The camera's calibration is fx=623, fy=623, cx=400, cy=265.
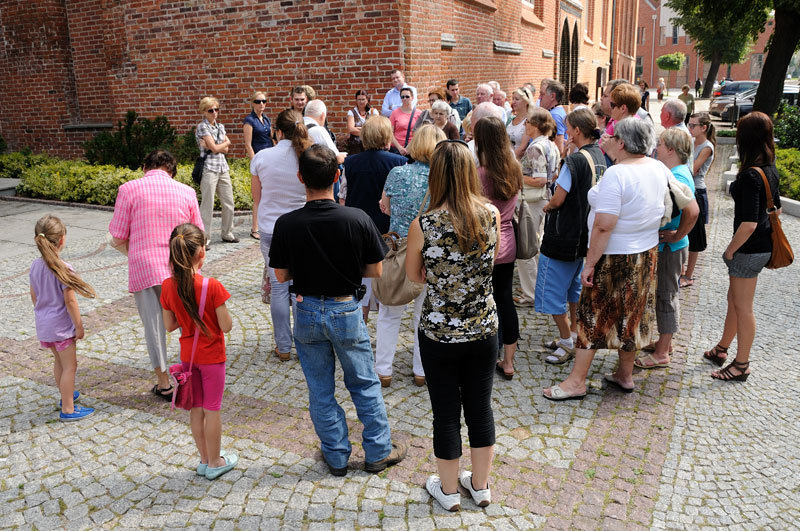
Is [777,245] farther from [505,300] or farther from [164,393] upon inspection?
[164,393]

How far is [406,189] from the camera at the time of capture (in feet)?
14.0

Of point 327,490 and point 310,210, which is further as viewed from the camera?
point 327,490

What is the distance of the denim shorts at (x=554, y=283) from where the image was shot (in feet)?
15.3

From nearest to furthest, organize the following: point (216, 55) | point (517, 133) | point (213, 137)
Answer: point (517, 133) → point (213, 137) → point (216, 55)

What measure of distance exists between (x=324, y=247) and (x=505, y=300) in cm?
176

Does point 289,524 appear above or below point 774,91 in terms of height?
below

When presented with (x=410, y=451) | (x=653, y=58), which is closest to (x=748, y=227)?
(x=410, y=451)

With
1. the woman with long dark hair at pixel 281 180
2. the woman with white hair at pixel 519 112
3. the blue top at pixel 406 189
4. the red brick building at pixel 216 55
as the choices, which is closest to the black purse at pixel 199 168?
the red brick building at pixel 216 55

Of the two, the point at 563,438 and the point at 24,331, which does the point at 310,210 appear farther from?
the point at 24,331

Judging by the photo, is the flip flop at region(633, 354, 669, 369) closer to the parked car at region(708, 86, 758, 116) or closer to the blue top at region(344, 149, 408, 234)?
the blue top at region(344, 149, 408, 234)

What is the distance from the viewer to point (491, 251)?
120 inches

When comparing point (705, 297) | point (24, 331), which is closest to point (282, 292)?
point (24, 331)

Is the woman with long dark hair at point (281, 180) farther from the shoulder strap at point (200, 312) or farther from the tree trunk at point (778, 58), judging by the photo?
the tree trunk at point (778, 58)

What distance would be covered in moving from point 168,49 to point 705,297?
9901 mm
